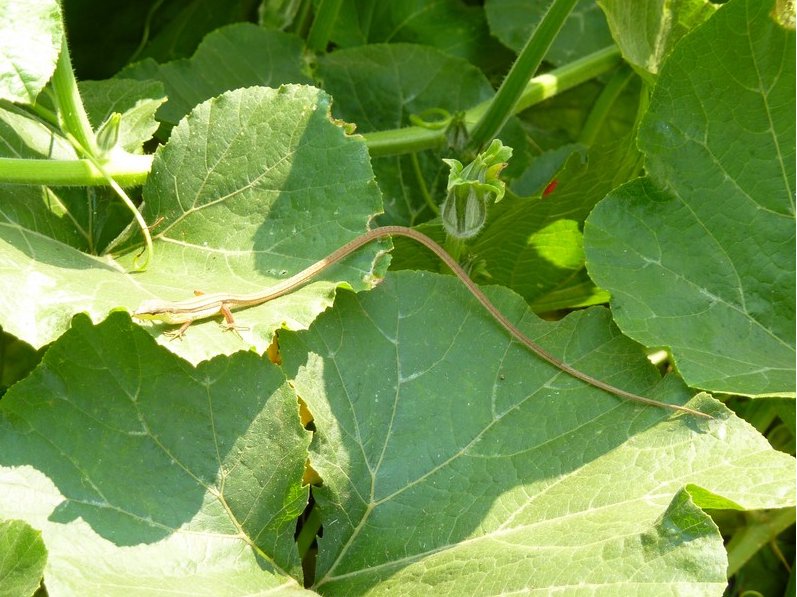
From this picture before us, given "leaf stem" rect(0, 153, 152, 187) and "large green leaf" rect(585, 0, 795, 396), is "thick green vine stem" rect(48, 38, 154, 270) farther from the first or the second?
"large green leaf" rect(585, 0, 795, 396)

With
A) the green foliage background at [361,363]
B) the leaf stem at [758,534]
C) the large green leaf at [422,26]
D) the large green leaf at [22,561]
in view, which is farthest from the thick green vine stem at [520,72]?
the large green leaf at [22,561]

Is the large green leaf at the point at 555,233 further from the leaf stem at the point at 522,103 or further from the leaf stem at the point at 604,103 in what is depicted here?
the leaf stem at the point at 604,103

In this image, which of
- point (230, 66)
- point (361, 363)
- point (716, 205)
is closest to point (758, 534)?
point (716, 205)

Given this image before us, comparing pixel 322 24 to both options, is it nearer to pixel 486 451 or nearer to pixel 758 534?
pixel 486 451

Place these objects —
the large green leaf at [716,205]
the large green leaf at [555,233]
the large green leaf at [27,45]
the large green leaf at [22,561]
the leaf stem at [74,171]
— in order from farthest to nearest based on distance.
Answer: the large green leaf at [555,233], the large green leaf at [716,205], the leaf stem at [74,171], the large green leaf at [27,45], the large green leaf at [22,561]

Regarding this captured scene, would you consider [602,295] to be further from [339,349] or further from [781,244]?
[339,349]

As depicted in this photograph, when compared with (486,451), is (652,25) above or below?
above

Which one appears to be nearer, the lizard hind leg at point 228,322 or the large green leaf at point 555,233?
the lizard hind leg at point 228,322
